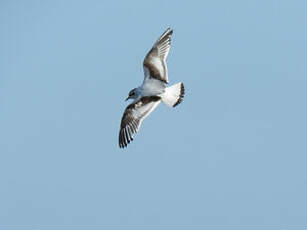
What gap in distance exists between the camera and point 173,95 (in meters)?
12.0

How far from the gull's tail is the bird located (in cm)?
10

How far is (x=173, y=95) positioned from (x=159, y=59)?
1086 millimetres

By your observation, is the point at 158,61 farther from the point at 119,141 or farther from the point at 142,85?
the point at 119,141

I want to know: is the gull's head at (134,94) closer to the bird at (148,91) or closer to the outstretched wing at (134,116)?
the bird at (148,91)

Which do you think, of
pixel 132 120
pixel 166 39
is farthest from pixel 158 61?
pixel 132 120

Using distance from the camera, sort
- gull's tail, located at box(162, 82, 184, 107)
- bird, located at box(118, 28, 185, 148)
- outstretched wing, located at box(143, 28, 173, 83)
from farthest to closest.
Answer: outstretched wing, located at box(143, 28, 173, 83)
bird, located at box(118, 28, 185, 148)
gull's tail, located at box(162, 82, 184, 107)

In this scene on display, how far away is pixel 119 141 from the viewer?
1257 centimetres

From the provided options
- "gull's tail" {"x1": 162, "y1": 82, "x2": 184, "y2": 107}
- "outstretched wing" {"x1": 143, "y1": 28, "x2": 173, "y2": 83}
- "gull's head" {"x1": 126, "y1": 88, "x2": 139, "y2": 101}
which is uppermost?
"outstretched wing" {"x1": 143, "y1": 28, "x2": 173, "y2": 83}

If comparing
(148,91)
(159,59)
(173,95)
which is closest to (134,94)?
(148,91)

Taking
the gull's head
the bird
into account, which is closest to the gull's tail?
the bird

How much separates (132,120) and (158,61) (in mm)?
1392

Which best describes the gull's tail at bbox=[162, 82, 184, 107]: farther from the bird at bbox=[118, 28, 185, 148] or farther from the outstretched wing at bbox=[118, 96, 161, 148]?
the outstretched wing at bbox=[118, 96, 161, 148]

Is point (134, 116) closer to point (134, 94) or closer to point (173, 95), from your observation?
point (134, 94)

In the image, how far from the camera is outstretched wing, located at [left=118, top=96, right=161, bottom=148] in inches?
492
